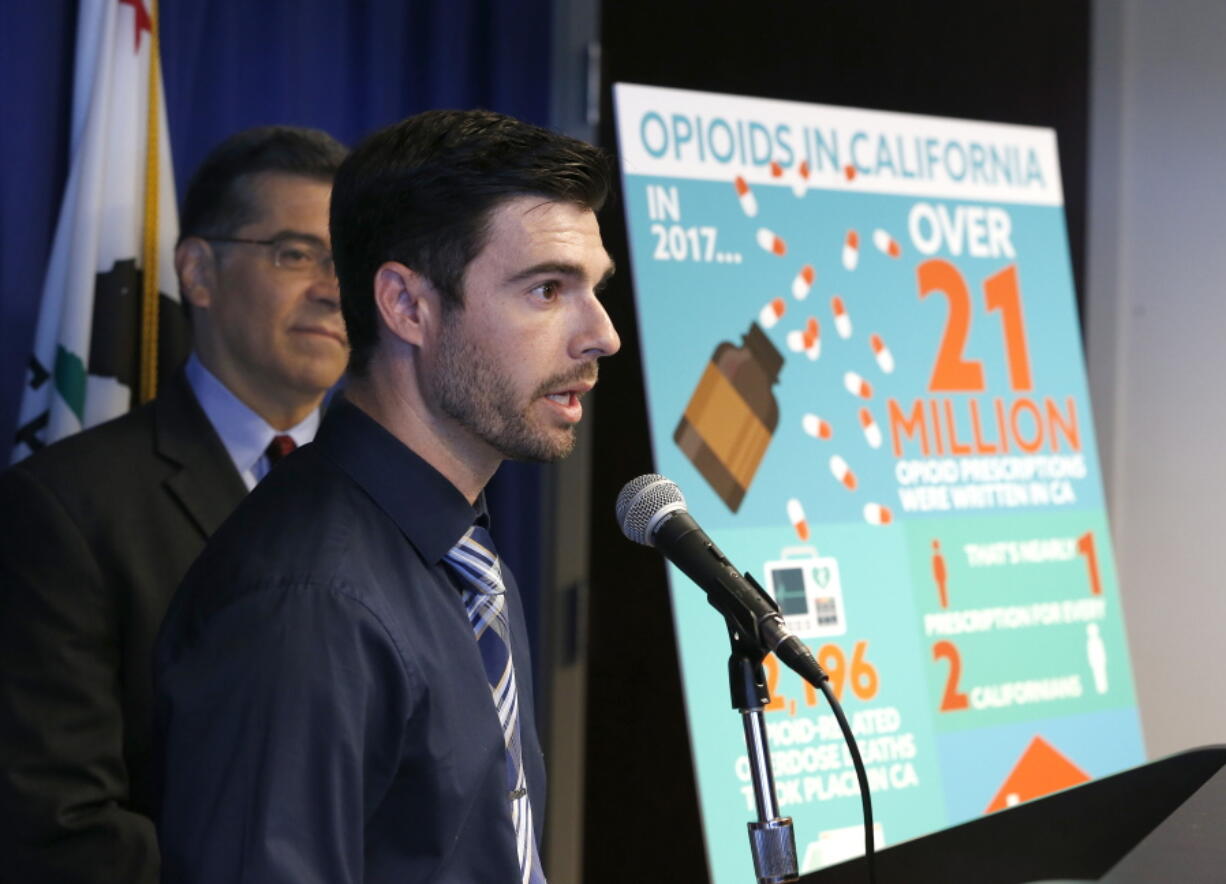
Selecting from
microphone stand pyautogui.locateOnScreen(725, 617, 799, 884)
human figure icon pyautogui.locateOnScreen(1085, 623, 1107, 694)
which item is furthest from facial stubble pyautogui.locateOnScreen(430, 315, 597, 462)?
human figure icon pyautogui.locateOnScreen(1085, 623, 1107, 694)

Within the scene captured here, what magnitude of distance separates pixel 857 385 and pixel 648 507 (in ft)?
4.65

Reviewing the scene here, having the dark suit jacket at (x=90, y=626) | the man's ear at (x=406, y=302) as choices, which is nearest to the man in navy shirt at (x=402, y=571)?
the man's ear at (x=406, y=302)

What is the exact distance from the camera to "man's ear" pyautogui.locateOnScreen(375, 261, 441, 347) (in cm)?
130

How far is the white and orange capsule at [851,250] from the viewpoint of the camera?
2.57 meters

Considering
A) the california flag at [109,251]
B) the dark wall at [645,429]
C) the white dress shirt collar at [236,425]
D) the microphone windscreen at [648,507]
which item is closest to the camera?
the microphone windscreen at [648,507]

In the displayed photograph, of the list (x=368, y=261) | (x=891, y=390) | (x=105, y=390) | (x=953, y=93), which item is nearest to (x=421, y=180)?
(x=368, y=261)

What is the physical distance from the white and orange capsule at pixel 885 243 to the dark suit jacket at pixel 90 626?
129 cm

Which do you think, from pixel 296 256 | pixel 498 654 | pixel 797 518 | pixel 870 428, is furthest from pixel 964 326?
pixel 498 654

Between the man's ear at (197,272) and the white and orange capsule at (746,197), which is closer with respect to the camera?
the man's ear at (197,272)

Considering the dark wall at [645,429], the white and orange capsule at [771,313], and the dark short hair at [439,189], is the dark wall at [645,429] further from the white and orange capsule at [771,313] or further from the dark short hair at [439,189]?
the dark short hair at [439,189]

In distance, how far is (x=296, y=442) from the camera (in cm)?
200

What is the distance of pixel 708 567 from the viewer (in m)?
1.13

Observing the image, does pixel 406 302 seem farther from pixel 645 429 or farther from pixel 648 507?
pixel 645 429

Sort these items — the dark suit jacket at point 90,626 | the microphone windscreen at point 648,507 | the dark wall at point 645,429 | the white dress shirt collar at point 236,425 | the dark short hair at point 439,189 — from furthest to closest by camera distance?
the dark wall at point 645,429
the white dress shirt collar at point 236,425
the dark suit jacket at point 90,626
the dark short hair at point 439,189
the microphone windscreen at point 648,507
